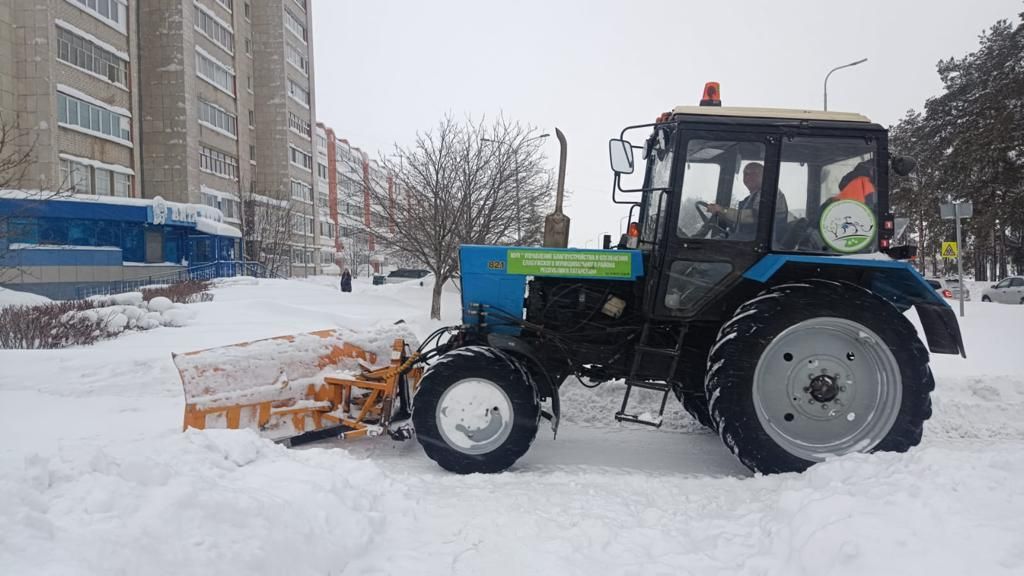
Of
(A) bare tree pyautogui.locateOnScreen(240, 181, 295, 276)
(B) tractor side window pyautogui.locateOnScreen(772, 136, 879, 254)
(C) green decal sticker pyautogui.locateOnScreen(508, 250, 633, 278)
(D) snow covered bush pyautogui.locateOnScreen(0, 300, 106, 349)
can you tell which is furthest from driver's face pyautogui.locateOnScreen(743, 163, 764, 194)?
(A) bare tree pyautogui.locateOnScreen(240, 181, 295, 276)

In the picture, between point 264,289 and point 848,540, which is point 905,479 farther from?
point 264,289

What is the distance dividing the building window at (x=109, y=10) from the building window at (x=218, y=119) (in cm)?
661

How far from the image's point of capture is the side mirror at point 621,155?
4.48 metres

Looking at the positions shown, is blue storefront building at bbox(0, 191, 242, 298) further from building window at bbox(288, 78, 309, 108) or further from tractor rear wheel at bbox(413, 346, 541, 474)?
tractor rear wheel at bbox(413, 346, 541, 474)

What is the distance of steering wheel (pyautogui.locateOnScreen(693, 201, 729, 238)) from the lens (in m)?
4.61

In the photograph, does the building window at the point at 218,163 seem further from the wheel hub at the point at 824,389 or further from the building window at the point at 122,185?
the wheel hub at the point at 824,389

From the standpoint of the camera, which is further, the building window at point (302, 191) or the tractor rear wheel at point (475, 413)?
the building window at point (302, 191)

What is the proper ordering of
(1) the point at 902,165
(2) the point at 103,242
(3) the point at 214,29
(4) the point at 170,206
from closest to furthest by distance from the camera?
(1) the point at 902,165 < (2) the point at 103,242 < (4) the point at 170,206 < (3) the point at 214,29

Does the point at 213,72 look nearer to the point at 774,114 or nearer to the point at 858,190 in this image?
the point at 774,114

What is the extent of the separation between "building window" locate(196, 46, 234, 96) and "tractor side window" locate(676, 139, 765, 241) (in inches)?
1529

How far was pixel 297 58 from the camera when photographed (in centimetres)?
5066

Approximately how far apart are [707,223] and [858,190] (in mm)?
1079

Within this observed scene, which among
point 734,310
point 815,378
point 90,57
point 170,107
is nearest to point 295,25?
point 170,107

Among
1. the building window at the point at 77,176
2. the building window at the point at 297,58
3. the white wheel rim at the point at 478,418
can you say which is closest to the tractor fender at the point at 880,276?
the white wheel rim at the point at 478,418
